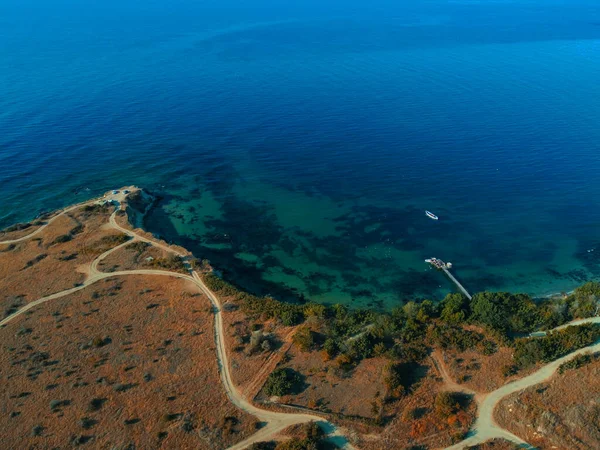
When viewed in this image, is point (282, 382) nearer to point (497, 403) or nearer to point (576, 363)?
point (497, 403)

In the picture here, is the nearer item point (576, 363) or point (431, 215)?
point (576, 363)

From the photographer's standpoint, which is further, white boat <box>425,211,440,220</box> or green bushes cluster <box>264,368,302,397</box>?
white boat <box>425,211,440,220</box>

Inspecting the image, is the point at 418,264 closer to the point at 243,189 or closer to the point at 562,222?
the point at 562,222

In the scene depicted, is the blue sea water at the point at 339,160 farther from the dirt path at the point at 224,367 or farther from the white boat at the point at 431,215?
the dirt path at the point at 224,367

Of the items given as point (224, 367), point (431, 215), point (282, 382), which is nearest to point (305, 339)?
point (282, 382)

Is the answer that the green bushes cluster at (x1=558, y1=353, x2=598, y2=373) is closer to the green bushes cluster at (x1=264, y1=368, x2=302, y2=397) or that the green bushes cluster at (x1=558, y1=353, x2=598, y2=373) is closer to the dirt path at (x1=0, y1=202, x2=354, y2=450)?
the dirt path at (x1=0, y1=202, x2=354, y2=450)

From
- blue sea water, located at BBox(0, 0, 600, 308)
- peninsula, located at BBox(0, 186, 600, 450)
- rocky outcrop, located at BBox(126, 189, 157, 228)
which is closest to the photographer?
peninsula, located at BBox(0, 186, 600, 450)

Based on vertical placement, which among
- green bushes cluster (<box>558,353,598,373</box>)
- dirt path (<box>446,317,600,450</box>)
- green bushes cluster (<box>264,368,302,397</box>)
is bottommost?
dirt path (<box>446,317,600,450</box>)

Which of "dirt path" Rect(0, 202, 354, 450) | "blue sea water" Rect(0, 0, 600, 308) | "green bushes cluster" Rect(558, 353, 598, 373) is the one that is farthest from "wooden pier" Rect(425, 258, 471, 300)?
"dirt path" Rect(0, 202, 354, 450)

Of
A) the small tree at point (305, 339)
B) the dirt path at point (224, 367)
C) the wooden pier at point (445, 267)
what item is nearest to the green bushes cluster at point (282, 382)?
the dirt path at point (224, 367)

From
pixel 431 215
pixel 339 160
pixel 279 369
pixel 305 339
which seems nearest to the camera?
pixel 279 369

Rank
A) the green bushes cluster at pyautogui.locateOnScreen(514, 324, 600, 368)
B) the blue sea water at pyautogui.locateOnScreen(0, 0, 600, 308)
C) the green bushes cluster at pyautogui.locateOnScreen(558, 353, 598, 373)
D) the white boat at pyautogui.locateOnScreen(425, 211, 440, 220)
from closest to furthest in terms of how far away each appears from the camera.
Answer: the green bushes cluster at pyautogui.locateOnScreen(558, 353, 598, 373), the green bushes cluster at pyautogui.locateOnScreen(514, 324, 600, 368), the blue sea water at pyautogui.locateOnScreen(0, 0, 600, 308), the white boat at pyautogui.locateOnScreen(425, 211, 440, 220)
